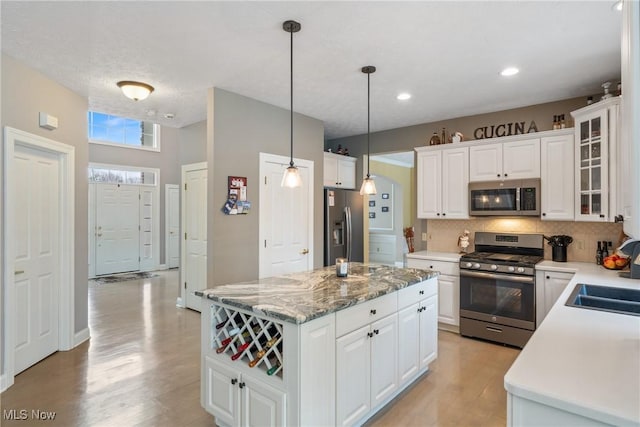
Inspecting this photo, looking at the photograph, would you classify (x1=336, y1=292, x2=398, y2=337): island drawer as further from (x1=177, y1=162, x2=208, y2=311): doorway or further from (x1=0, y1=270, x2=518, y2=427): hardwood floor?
(x1=177, y1=162, x2=208, y2=311): doorway

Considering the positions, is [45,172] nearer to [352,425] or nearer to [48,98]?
[48,98]

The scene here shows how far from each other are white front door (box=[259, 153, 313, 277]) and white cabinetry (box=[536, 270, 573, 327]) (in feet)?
8.70

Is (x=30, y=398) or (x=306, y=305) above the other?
(x=306, y=305)

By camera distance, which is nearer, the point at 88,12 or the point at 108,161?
the point at 88,12

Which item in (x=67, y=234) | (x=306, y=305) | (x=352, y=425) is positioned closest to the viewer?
(x=306, y=305)

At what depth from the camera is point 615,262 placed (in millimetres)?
3330

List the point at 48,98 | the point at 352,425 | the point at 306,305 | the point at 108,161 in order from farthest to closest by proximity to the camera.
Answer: the point at 108,161 < the point at 48,98 < the point at 352,425 < the point at 306,305

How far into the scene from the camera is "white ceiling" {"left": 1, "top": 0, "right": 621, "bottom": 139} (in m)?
2.24

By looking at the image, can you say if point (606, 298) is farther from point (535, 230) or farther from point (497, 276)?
point (535, 230)

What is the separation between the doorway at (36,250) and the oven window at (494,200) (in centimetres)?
454

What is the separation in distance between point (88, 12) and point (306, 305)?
232 centimetres

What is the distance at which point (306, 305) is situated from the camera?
2045 mm

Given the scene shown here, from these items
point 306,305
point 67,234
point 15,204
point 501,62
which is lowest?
point 306,305

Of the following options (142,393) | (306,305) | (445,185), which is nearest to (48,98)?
(142,393)
